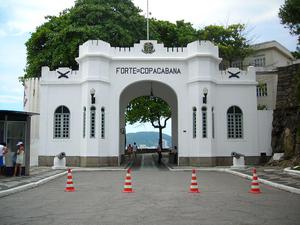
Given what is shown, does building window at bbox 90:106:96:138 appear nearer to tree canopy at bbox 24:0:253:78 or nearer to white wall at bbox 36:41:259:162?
white wall at bbox 36:41:259:162

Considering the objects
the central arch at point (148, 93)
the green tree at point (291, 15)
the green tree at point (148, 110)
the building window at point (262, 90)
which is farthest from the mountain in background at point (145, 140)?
the green tree at point (291, 15)

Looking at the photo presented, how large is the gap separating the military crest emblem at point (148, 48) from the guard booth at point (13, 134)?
10.3 m

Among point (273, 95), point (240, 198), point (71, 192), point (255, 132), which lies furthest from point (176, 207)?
point (273, 95)

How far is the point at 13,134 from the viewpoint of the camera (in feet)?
62.5

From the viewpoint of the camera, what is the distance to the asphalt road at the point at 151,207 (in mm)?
8117

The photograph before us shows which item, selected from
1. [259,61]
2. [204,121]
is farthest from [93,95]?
[259,61]

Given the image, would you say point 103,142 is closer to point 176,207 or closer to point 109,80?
point 109,80

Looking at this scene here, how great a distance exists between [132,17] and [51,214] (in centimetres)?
2889

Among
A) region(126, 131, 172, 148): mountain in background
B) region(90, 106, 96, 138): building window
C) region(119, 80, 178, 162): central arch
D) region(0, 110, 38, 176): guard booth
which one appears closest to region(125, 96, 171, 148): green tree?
region(126, 131, 172, 148): mountain in background

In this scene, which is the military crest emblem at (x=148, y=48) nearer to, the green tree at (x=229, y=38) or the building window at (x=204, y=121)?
the building window at (x=204, y=121)

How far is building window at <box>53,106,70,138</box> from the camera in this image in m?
26.4

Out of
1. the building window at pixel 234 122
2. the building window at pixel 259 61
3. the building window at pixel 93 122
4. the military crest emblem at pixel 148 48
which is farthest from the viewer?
the building window at pixel 259 61

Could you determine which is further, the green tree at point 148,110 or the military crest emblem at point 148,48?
the green tree at point 148,110

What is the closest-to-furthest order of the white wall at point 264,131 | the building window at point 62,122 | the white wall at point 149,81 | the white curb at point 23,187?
the white curb at point 23,187 < the white wall at point 149,81 < the building window at point 62,122 < the white wall at point 264,131
